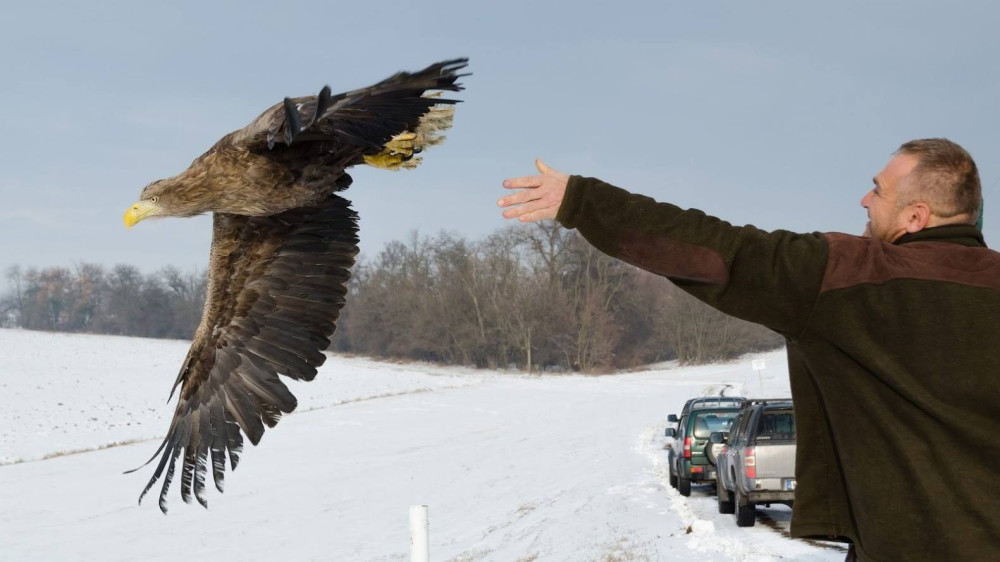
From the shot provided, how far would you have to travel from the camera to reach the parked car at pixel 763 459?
11.0m

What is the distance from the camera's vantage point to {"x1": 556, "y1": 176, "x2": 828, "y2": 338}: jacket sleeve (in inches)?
81.0

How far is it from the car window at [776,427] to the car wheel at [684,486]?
365 centimetres

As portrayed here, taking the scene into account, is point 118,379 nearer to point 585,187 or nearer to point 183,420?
point 183,420

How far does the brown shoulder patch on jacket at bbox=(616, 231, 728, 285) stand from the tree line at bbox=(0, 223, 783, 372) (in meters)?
60.4

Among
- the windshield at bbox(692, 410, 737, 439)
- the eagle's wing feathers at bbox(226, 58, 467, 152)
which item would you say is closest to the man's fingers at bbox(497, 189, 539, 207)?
the eagle's wing feathers at bbox(226, 58, 467, 152)

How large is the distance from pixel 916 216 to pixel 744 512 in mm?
9636

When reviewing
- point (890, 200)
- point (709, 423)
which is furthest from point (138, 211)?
point (709, 423)

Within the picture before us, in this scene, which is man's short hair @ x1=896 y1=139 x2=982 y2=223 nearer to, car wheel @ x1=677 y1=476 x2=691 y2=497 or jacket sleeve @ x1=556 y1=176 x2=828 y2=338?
jacket sleeve @ x1=556 y1=176 x2=828 y2=338

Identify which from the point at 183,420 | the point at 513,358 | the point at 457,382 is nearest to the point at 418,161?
the point at 183,420

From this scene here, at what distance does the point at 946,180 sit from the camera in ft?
7.23

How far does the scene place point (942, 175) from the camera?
7.24 ft

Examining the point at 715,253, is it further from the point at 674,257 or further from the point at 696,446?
the point at 696,446

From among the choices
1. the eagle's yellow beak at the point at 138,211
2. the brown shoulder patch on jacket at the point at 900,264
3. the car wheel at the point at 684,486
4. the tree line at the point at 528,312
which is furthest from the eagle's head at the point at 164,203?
the tree line at the point at 528,312

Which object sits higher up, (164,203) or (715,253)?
(164,203)
